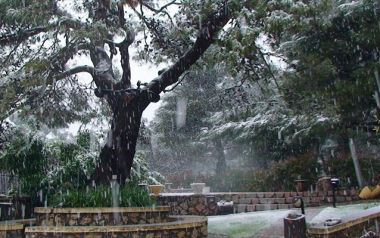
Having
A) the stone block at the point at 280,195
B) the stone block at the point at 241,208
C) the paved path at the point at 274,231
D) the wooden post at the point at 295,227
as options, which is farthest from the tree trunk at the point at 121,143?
the stone block at the point at 280,195

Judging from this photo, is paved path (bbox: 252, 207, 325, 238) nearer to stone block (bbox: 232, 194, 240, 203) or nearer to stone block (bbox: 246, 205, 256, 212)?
stone block (bbox: 246, 205, 256, 212)

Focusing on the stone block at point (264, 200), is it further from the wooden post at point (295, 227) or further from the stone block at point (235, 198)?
the wooden post at point (295, 227)

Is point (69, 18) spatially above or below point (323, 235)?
above

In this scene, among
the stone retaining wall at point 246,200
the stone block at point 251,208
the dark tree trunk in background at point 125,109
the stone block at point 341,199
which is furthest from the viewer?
the stone block at point 251,208

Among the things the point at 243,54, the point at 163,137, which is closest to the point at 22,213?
the point at 243,54

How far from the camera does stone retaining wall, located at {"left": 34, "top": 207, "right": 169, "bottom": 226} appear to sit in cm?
732

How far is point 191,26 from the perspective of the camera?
353 inches

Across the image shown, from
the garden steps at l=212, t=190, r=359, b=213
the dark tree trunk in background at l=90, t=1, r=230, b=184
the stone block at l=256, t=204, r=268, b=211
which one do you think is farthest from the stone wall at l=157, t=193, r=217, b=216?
the dark tree trunk in background at l=90, t=1, r=230, b=184

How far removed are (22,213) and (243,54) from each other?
6.33 m

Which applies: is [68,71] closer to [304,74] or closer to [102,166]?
[102,166]

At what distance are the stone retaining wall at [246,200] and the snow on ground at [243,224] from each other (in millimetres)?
2441

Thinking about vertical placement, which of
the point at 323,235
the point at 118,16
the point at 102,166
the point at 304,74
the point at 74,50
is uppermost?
the point at 118,16

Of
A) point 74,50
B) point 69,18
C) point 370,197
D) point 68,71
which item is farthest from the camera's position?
point 370,197

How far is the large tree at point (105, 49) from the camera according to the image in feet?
26.8
